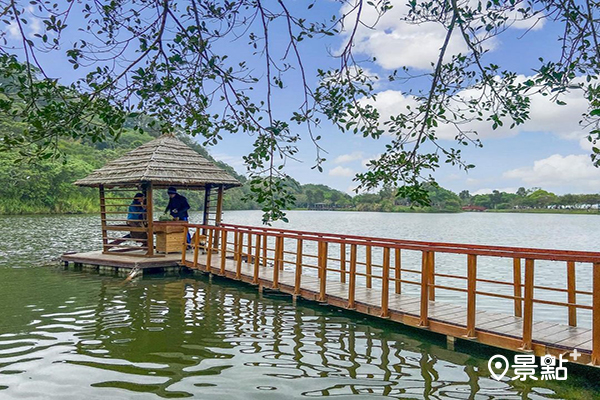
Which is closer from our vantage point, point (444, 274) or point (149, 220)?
point (444, 274)

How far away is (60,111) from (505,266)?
1557 cm

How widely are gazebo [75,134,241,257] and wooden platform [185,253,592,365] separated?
4.22 m

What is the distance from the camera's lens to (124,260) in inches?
431

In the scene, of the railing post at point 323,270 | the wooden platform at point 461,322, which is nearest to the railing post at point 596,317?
the wooden platform at point 461,322

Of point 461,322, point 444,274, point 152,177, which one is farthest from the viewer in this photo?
point 152,177

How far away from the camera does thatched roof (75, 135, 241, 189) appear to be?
11219 millimetres

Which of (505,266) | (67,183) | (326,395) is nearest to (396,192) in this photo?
(326,395)

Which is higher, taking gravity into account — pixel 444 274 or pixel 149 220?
pixel 149 220

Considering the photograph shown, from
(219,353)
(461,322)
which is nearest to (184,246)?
(219,353)

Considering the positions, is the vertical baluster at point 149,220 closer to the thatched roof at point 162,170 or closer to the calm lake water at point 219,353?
the thatched roof at point 162,170

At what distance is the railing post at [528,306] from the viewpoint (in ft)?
15.5

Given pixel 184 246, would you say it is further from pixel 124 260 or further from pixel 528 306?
pixel 528 306

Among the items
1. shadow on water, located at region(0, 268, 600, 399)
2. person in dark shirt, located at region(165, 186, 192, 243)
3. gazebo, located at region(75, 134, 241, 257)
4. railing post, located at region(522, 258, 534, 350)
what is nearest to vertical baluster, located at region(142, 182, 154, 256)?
gazebo, located at region(75, 134, 241, 257)

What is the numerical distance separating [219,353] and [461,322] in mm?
3058
